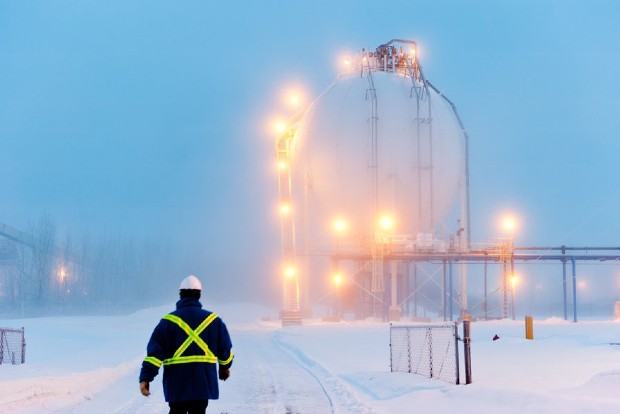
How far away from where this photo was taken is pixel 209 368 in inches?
299

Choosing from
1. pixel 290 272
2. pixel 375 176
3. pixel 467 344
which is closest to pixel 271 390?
pixel 467 344

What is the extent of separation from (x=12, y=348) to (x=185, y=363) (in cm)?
2716

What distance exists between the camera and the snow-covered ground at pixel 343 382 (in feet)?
39.7

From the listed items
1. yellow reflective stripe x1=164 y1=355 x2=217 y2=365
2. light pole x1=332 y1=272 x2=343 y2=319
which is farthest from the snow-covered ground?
light pole x1=332 y1=272 x2=343 y2=319

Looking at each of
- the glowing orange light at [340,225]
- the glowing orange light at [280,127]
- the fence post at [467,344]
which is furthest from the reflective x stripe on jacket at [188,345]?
the glowing orange light at [280,127]

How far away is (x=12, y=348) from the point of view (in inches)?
1258

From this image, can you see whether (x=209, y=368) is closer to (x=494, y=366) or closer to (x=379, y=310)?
(x=494, y=366)

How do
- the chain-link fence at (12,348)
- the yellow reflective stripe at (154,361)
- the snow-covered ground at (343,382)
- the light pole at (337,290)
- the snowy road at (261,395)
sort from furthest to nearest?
the light pole at (337,290) → the chain-link fence at (12,348) → the snowy road at (261,395) → the snow-covered ground at (343,382) → the yellow reflective stripe at (154,361)

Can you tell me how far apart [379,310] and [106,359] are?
34.1 m

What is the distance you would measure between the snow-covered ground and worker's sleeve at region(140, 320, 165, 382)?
17.3 ft

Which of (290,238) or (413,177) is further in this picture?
(290,238)

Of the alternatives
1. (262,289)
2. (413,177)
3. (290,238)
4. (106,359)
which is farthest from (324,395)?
(262,289)

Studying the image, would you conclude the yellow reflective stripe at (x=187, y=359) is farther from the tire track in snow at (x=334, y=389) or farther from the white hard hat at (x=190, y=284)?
the tire track in snow at (x=334, y=389)

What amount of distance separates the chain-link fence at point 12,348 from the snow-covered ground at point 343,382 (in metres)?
→ 0.60
